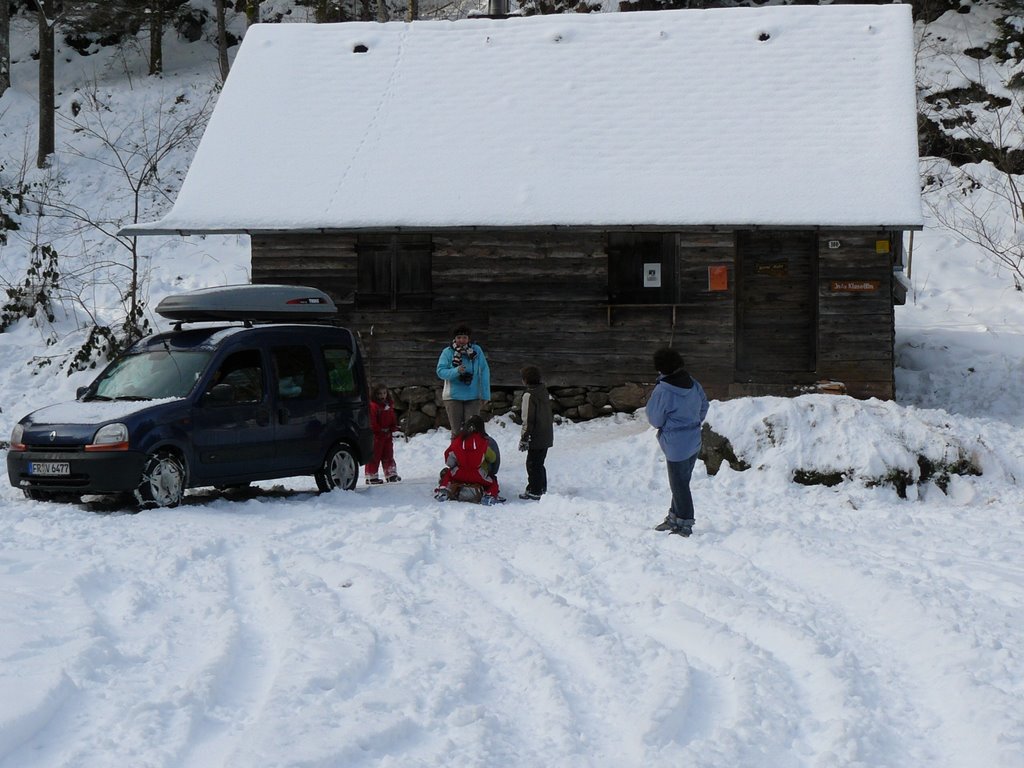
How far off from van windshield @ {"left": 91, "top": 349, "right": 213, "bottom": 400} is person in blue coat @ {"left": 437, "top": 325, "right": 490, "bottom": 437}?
270 cm

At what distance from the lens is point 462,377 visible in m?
12.6

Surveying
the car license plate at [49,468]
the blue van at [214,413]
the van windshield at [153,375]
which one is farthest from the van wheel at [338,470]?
the car license plate at [49,468]

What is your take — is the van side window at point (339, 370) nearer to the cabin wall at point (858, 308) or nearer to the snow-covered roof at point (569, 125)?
the snow-covered roof at point (569, 125)

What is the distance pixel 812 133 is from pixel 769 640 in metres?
13.0

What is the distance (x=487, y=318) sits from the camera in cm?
→ 1741

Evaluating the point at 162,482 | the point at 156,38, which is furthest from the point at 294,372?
the point at 156,38

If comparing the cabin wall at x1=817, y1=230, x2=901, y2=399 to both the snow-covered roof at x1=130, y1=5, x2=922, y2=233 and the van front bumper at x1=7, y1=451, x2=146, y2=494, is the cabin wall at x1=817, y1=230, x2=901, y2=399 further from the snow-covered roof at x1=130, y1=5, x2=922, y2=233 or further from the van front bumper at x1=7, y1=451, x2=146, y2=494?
the van front bumper at x1=7, y1=451, x2=146, y2=494

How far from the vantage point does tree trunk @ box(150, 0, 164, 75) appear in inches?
1373

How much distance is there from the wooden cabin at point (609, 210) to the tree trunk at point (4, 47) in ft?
56.4

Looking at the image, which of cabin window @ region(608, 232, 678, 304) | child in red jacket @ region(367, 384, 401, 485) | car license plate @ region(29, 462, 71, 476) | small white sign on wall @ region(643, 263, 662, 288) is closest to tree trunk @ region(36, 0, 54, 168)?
cabin window @ region(608, 232, 678, 304)

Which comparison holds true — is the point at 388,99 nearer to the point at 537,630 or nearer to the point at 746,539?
the point at 746,539

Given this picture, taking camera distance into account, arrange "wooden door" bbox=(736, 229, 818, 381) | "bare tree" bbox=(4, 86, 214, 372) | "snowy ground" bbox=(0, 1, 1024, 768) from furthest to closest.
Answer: "bare tree" bbox=(4, 86, 214, 372) < "wooden door" bbox=(736, 229, 818, 381) < "snowy ground" bbox=(0, 1, 1024, 768)

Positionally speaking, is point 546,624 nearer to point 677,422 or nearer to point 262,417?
point 677,422

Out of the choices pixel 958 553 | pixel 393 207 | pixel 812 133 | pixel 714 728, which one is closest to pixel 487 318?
pixel 393 207
